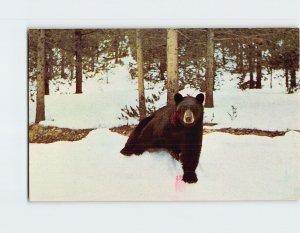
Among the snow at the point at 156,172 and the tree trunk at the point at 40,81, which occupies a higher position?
the tree trunk at the point at 40,81

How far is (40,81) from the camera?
5246 mm

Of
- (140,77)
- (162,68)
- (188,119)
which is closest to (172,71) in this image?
(162,68)

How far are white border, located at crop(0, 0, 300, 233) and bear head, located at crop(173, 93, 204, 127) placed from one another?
533 mm

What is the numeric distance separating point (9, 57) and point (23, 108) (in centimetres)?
38

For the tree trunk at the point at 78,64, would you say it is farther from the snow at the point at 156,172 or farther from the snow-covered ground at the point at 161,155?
the snow at the point at 156,172

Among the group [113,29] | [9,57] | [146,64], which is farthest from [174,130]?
[9,57]

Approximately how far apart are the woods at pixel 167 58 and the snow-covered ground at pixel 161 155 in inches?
2.1

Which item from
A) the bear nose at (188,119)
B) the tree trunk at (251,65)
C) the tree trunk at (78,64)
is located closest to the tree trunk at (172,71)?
the bear nose at (188,119)

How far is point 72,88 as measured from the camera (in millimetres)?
5254

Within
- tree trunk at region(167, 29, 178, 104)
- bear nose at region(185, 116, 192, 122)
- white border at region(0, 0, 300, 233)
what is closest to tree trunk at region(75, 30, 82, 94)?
white border at region(0, 0, 300, 233)

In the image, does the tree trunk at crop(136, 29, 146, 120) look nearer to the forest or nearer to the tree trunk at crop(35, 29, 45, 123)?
the forest
